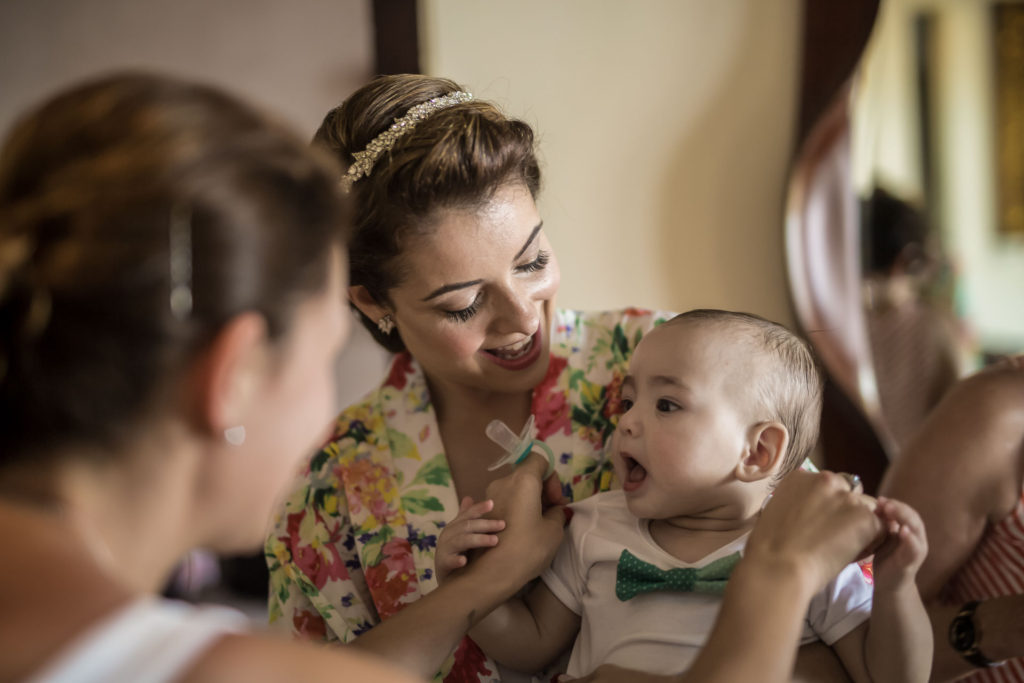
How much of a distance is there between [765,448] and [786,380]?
0.11 meters

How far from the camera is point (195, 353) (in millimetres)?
776

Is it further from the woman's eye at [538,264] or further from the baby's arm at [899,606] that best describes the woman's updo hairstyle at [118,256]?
the baby's arm at [899,606]

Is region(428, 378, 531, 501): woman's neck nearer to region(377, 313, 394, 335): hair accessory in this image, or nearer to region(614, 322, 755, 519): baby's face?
A: region(377, 313, 394, 335): hair accessory

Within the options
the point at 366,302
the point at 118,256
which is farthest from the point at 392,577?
the point at 118,256

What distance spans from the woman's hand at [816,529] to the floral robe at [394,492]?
1.39 feet

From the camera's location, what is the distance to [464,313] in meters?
1.49

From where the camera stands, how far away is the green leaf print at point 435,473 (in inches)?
63.5

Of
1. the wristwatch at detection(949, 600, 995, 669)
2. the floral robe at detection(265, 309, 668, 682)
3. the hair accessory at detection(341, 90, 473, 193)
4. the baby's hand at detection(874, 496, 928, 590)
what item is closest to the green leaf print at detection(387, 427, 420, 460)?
the floral robe at detection(265, 309, 668, 682)

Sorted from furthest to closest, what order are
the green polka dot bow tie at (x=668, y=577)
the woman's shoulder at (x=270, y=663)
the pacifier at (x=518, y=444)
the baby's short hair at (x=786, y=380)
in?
the pacifier at (x=518, y=444) < the baby's short hair at (x=786, y=380) < the green polka dot bow tie at (x=668, y=577) < the woman's shoulder at (x=270, y=663)

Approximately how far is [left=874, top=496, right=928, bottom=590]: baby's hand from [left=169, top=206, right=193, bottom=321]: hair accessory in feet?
2.83

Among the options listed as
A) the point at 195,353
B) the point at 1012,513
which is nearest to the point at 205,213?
the point at 195,353

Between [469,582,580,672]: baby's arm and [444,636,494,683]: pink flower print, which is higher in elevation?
[469,582,580,672]: baby's arm

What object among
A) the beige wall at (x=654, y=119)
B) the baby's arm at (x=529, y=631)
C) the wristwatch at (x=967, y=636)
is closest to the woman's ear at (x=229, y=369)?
the baby's arm at (x=529, y=631)

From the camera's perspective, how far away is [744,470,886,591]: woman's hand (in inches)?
42.3
